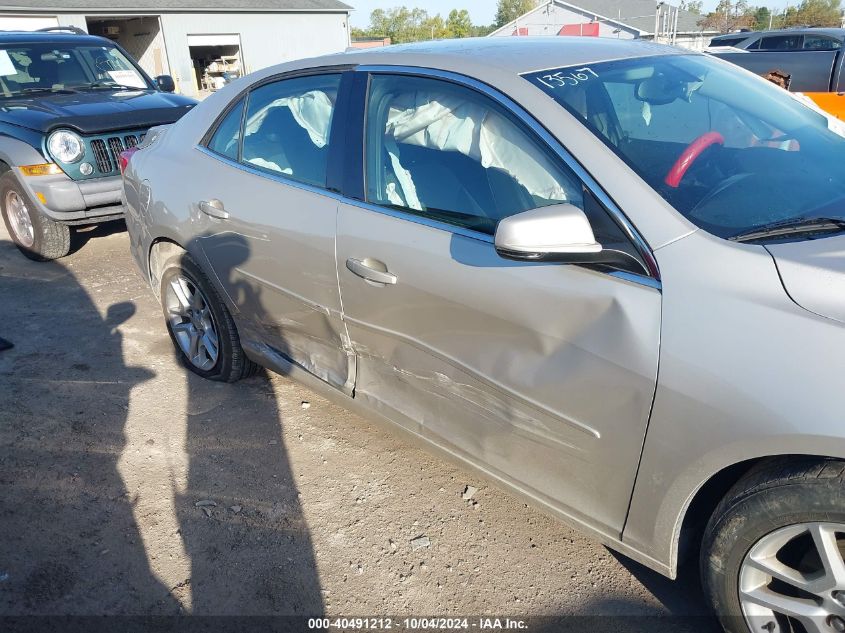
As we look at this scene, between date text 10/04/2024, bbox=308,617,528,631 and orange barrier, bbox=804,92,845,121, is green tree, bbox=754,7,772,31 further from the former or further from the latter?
date text 10/04/2024, bbox=308,617,528,631

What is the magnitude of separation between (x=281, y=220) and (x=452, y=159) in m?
0.82

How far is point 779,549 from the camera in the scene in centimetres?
186

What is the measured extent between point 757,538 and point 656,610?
0.64m

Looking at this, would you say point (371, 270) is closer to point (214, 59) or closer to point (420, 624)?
point (420, 624)

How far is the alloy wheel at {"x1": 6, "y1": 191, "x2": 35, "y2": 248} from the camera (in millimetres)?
→ 5984

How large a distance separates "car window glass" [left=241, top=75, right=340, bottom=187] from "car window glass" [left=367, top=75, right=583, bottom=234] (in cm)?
28

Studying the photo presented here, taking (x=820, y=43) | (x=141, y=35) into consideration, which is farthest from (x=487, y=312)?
(x=141, y=35)

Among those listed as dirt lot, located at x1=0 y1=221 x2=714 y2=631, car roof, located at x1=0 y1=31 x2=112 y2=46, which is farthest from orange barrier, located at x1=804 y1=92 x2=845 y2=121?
car roof, located at x1=0 y1=31 x2=112 y2=46

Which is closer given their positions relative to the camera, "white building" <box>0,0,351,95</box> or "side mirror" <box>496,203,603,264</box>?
"side mirror" <box>496,203,603,264</box>

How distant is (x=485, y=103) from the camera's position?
2.37 m

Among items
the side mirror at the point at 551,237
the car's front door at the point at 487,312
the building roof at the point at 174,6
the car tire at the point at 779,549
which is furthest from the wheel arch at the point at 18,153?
the building roof at the point at 174,6

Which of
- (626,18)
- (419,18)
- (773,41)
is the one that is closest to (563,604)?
(773,41)

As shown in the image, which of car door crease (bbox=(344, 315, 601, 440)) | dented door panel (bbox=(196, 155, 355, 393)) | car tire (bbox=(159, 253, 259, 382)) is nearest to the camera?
car door crease (bbox=(344, 315, 601, 440))

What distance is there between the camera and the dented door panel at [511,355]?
1.95m
